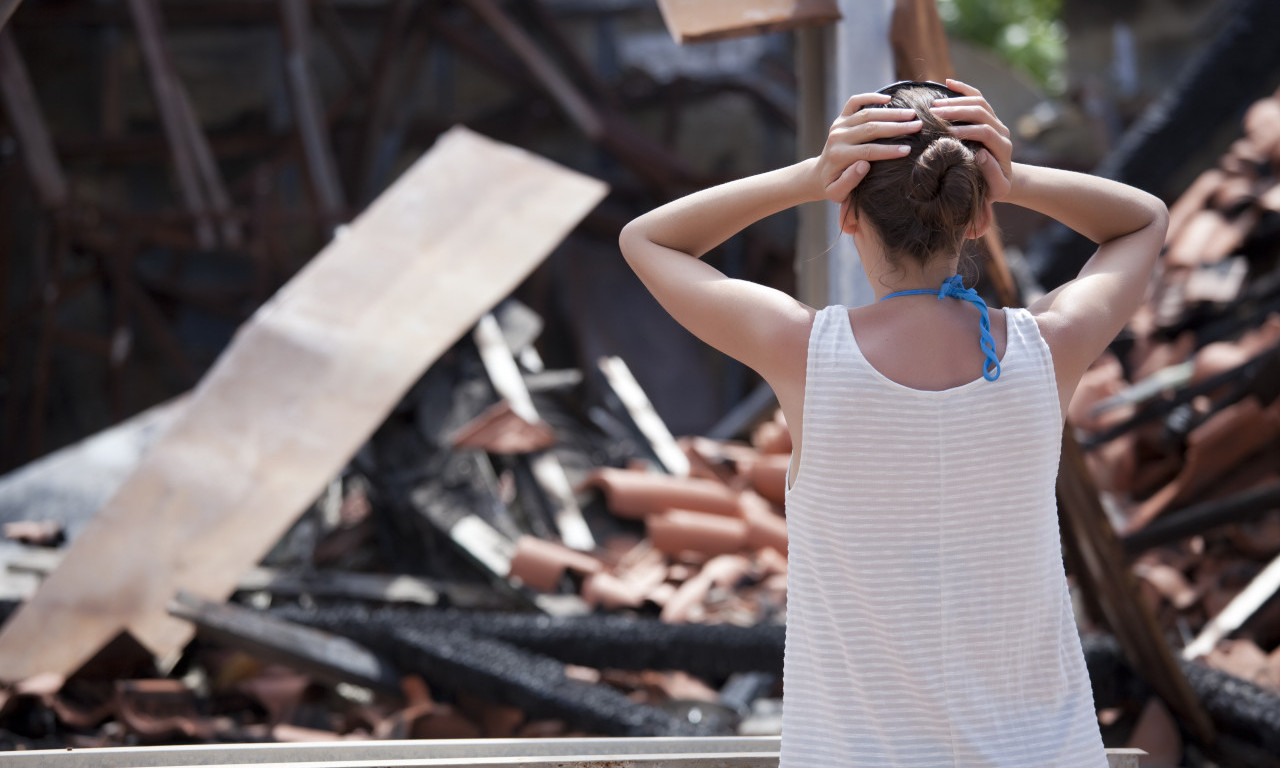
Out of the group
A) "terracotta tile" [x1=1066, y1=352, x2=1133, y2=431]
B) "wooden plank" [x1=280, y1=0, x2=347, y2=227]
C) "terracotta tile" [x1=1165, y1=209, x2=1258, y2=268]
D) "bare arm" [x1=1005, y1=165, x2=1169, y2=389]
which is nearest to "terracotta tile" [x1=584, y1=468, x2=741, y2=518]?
"terracotta tile" [x1=1066, y1=352, x2=1133, y2=431]

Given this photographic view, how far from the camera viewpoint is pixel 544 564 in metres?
4.17

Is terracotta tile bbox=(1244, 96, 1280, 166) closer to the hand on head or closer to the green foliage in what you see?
the hand on head

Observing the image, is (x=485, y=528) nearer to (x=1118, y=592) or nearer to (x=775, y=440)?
(x=775, y=440)

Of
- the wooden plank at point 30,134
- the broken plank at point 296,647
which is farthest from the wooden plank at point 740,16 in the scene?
the wooden plank at point 30,134

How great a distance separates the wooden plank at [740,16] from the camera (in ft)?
8.08

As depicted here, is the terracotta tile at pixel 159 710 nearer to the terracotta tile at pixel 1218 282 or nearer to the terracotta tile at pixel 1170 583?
the terracotta tile at pixel 1170 583

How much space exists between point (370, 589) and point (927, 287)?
11.0ft

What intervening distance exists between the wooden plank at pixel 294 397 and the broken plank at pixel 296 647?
0.73 feet

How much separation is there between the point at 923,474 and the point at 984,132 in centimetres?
41

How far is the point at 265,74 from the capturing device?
9930mm

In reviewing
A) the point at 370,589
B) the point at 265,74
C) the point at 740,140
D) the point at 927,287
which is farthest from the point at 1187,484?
the point at 265,74

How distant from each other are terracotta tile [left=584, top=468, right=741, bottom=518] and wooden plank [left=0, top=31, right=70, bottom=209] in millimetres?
5405

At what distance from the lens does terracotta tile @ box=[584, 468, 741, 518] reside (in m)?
4.76

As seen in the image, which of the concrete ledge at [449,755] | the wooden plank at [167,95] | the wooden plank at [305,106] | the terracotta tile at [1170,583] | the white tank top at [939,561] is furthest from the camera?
the wooden plank at [305,106]
